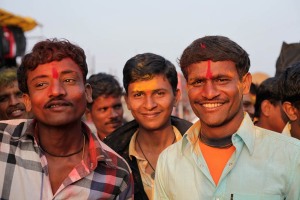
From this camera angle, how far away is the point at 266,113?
406 centimetres

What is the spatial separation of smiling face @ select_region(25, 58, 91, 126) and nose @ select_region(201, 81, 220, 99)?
814 millimetres

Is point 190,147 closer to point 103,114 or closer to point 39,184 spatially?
point 39,184

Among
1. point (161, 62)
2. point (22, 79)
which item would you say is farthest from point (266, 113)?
point (22, 79)

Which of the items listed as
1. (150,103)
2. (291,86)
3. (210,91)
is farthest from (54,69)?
(291,86)

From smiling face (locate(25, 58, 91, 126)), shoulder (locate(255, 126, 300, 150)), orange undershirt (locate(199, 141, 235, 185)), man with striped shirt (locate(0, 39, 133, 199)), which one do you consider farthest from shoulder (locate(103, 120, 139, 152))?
shoulder (locate(255, 126, 300, 150))

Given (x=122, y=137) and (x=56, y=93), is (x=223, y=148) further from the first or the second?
(x=122, y=137)

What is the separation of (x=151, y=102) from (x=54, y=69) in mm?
908

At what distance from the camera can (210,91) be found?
215cm

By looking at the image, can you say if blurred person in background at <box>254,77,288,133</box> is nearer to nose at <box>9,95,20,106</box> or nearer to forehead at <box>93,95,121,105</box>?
forehead at <box>93,95,121,105</box>

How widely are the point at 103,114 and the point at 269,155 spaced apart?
2534 mm

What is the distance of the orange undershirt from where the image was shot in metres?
2.11

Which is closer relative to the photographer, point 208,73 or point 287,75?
point 208,73

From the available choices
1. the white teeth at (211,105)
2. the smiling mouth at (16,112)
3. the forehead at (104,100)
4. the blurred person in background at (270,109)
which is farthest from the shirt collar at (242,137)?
the smiling mouth at (16,112)

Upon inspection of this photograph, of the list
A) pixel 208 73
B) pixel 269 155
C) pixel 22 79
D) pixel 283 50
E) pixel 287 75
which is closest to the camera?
pixel 269 155
